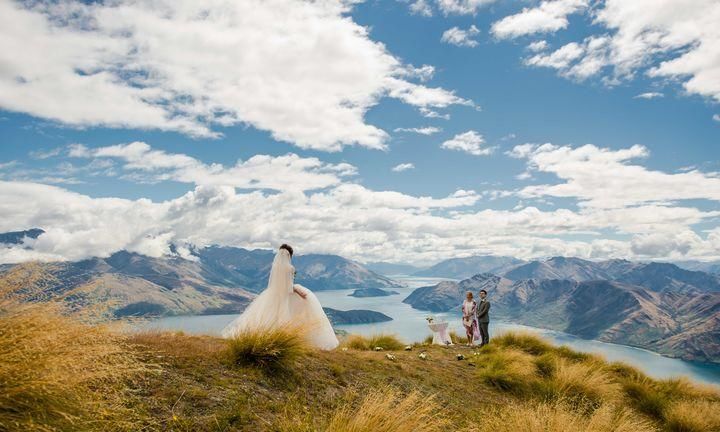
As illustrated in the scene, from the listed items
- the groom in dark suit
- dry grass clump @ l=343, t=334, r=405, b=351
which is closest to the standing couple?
the groom in dark suit

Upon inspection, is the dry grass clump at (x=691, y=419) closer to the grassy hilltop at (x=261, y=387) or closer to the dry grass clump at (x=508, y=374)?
the grassy hilltop at (x=261, y=387)

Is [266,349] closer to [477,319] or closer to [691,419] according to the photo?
[691,419]

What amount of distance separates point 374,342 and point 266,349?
10166mm

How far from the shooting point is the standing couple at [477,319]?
2134 cm

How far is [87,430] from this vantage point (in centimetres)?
423

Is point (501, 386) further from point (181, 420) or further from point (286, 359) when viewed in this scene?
point (181, 420)

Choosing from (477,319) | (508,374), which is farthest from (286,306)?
(477,319)

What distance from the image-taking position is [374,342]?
17.7 metres

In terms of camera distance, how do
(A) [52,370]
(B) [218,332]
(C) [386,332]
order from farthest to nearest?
(C) [386,332]
(B) [218,332]
(A) [52,370]

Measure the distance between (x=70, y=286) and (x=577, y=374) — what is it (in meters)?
14.7

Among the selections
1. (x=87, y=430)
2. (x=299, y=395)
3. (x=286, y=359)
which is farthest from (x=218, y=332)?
(x=87, y=430)

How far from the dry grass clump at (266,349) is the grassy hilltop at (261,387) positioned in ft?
0.08

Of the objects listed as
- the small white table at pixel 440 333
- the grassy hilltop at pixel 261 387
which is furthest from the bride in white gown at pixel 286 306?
the small white table at pixel 440 333

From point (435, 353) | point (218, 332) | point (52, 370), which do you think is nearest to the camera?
point (52, 370)
